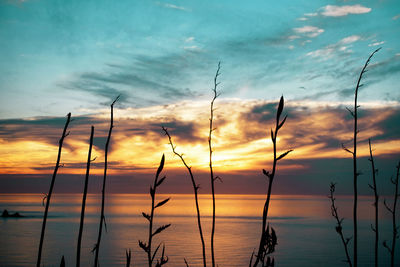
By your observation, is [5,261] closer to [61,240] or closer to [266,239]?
[61,240]

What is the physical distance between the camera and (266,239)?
3.93 feet

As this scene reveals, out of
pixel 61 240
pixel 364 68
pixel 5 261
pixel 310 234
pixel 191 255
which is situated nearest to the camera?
pixel 364 68

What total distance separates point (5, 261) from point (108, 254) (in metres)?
10.5

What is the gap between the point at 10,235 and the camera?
53000 mm

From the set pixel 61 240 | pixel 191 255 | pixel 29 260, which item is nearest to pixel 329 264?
pixel 191 255

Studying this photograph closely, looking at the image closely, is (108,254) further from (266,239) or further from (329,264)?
(266,239)

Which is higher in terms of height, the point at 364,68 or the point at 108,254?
the point at 364,68

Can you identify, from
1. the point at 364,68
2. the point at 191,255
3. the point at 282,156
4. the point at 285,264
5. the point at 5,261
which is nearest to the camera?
the point at 282,156

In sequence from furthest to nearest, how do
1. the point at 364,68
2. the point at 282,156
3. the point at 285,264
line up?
the point at 285,264
the point at 364,68
the point at 282,156

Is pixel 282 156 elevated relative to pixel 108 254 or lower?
elevated

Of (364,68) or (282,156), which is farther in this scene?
(364,68)

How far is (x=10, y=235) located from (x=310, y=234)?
4820cm

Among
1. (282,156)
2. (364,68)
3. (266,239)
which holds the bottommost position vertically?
(266,239)

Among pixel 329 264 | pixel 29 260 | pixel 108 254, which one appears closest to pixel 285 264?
pixel 329 264
